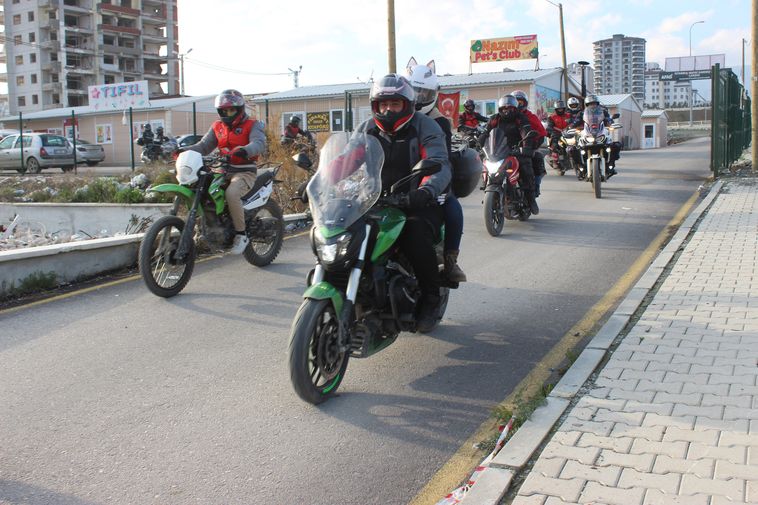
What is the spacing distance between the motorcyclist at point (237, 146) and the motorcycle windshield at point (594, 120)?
9160 mm

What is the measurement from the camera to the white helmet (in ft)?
21.8

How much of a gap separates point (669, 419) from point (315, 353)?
6.51 feet

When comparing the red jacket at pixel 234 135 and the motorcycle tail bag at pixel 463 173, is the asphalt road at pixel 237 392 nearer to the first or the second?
the motorcycle tail bag at pixel 463 173

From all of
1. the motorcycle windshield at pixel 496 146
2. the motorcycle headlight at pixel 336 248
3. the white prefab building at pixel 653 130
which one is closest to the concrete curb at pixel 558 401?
the motorcycle headlight at pixel 336 248

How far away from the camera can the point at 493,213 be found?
1100cm

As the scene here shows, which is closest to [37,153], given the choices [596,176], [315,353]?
[596,176]

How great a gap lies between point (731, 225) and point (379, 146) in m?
7.69

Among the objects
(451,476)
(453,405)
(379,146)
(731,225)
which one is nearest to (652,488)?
(451,476)

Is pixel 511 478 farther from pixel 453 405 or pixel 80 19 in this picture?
pixel 80 19

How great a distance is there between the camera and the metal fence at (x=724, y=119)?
58.3ft

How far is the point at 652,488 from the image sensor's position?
338cm

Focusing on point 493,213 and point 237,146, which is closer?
point 237,146

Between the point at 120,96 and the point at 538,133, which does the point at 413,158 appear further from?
the point at 120,96

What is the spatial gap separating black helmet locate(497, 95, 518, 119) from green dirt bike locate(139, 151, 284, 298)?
4.47 metres
